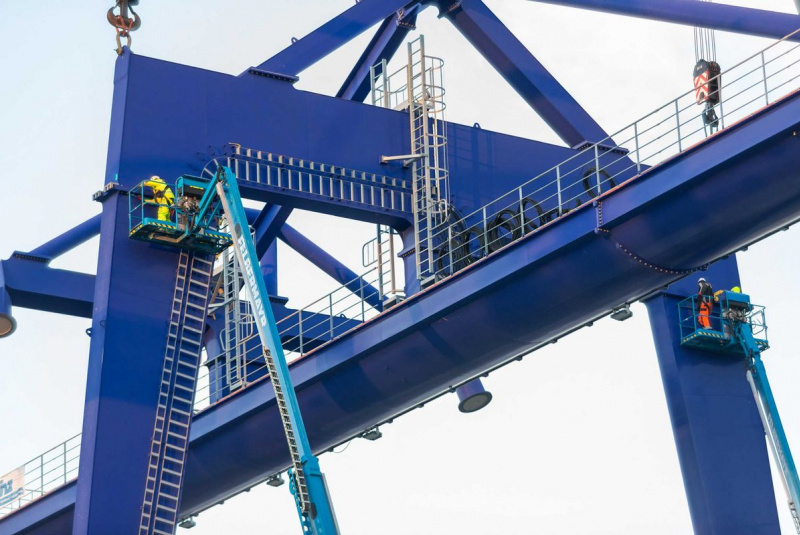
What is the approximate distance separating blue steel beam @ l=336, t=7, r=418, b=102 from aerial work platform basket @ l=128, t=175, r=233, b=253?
7003 millimetres

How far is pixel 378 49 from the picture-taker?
34.8m

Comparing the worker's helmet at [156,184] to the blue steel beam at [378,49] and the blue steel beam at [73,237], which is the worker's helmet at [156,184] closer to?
the blue steel beam at [73,237]

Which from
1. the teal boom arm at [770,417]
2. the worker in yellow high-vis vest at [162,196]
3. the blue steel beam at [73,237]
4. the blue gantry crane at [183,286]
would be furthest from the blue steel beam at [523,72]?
the blue steel beam at [73,237]

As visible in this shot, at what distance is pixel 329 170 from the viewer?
3109cm

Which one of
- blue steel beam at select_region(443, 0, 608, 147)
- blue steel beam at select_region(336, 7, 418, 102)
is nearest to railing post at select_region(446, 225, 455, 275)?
blue steel beam at select_region(443, 0, 608, 147)

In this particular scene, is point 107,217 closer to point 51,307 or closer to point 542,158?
point 51,307

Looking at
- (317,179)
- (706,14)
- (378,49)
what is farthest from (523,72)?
(317,179)

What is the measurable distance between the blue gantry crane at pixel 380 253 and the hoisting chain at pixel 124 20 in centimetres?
8

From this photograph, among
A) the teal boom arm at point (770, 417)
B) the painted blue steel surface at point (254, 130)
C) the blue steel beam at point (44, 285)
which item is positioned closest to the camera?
the painted blue steel surface at point (254, 130)

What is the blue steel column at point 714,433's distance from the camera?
1199 inches

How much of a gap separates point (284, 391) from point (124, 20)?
9.00 m

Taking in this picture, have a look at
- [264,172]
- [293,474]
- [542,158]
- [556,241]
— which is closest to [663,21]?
[542,158]

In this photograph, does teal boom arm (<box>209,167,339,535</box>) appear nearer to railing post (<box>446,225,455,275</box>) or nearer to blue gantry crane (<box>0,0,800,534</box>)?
blue gantry crane (<box>0,0,800,534</box>)

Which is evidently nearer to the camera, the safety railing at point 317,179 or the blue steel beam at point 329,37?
the safety railing at point 317,179
